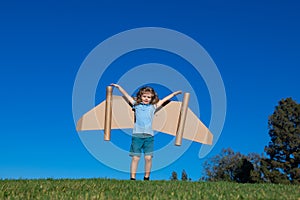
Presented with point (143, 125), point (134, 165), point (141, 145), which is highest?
point (143, 125)

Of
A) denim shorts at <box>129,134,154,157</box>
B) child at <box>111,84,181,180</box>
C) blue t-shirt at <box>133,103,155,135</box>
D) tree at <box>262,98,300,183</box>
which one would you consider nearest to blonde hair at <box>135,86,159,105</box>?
child at <box>111,84,181,180</box>

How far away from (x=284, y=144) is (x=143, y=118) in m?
27.6

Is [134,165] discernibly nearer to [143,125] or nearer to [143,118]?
[143,125]

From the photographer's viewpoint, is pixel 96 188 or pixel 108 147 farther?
pixel 108 147

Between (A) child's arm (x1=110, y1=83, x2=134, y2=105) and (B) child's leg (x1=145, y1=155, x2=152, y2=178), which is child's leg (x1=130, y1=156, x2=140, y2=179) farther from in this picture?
(A) child's arm (x1=110, y1=83, x2=134, y2=105)

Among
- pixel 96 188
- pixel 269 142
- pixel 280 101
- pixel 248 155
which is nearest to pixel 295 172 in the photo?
pixel 269 142

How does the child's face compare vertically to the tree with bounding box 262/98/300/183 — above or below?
below

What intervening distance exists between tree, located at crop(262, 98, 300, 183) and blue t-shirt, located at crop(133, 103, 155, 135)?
26083 mm

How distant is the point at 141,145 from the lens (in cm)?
985

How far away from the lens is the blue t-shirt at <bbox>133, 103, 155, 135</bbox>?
390 inches

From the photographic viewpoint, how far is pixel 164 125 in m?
11.0

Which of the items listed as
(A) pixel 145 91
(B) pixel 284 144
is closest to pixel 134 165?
(A) pixel 145 91

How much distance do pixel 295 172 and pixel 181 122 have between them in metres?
25.7

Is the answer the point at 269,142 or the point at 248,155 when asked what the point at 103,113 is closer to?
the point at 269,142
